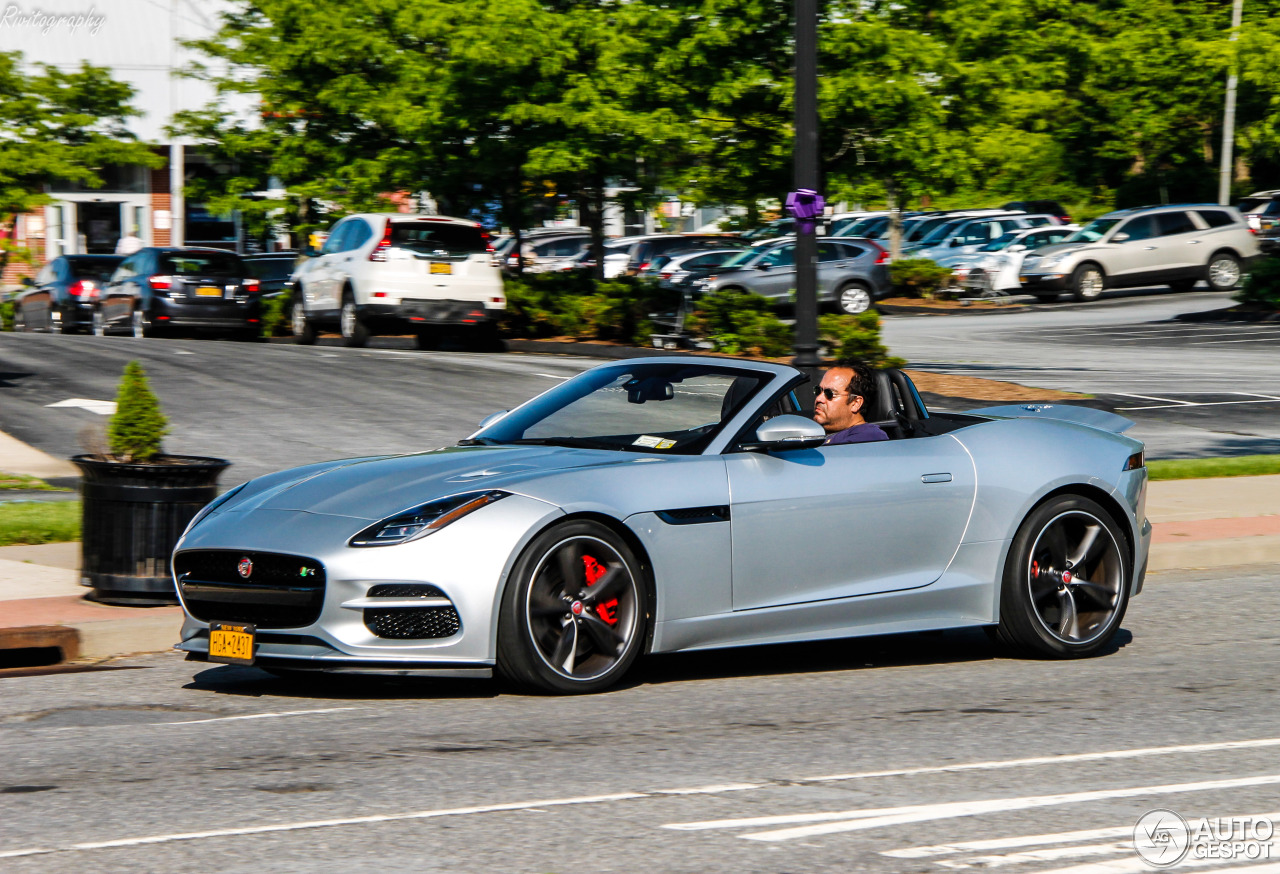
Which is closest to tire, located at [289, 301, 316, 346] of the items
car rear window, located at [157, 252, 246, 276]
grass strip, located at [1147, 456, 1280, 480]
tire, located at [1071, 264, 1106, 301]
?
car rear window, located at [157, 252, 246, 276]

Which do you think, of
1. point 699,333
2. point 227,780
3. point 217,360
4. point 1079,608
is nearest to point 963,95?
point 699,333

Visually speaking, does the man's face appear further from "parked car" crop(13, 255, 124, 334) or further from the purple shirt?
"parked car" crop(13, 255, 124, 334)

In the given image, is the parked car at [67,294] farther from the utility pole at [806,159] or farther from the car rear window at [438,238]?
the utility pole at [806,159]

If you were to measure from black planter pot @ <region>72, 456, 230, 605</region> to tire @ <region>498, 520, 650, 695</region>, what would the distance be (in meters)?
2.86

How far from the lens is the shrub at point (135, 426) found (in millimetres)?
8828

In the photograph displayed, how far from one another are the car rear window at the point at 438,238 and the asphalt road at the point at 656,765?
52.3 ft

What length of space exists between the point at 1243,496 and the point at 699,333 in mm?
9784

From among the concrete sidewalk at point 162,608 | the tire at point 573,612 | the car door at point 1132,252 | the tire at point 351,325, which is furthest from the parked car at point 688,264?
the tire at point 573,612

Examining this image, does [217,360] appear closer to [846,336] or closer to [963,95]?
[846,336]

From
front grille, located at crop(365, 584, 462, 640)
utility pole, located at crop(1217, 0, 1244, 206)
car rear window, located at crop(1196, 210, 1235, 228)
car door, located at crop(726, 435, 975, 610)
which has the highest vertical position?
utility pole, located at crop(1217, 0, 1244, 206)

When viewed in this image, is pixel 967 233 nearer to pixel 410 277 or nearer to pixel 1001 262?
pixel 1001 262

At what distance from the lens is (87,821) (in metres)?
5.00

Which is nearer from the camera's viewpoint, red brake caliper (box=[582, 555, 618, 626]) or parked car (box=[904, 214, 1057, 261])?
red brake caliper (box=[582, 555, 618, 626])

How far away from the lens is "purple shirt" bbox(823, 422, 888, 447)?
A: 303 inches
